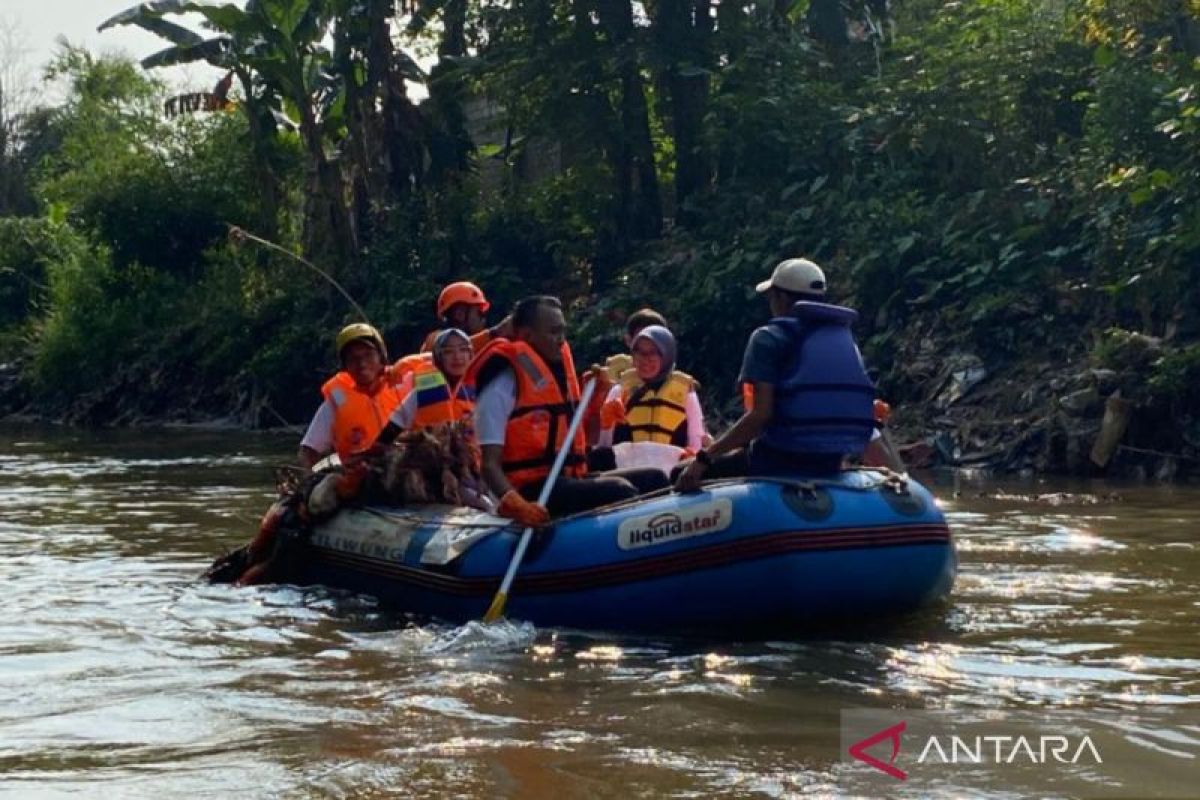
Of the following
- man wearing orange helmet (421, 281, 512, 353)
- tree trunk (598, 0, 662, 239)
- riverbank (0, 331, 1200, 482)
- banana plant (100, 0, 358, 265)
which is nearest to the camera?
man wearing orange helmet (421, 281, 512, 353)

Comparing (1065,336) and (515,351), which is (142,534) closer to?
(515,351)

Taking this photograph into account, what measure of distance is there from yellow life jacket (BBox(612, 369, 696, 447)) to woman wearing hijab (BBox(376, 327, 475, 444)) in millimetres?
801

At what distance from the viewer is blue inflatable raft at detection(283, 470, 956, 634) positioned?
22.3 feet

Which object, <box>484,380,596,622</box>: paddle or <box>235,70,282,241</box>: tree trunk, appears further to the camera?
<box>235,70,282,241</box>: tree trunk

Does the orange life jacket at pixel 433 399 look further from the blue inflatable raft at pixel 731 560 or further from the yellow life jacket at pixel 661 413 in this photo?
the blue inflatable raft at pixel 731 560

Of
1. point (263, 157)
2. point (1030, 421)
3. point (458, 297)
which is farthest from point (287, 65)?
point (458, 297)

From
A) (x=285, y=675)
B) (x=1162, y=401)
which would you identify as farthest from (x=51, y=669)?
(x=1162, y=401)

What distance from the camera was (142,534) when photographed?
11320 mm

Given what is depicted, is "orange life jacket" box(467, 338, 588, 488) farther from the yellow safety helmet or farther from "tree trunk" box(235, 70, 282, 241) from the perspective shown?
"tree trunk" box(235, 70, 282, 241)

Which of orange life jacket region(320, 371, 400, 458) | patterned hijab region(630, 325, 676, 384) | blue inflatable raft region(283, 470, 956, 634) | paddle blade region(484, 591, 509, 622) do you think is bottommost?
paddle blade region(484, 591, 509, 622)

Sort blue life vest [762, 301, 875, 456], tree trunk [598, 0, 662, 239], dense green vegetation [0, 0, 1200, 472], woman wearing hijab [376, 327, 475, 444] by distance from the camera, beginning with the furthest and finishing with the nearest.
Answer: tree trunk [598, 0, 662, 239] → dense green vegetation [0, 0, 1200, 472] → woman wearing hijab [376, 327, 475, 444] → blue life vest [762, 301, 875, 456]

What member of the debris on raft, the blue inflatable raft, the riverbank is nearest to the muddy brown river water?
the blue inflatable raft

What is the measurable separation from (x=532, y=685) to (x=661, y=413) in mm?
2656

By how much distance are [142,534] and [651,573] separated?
5364 mm
